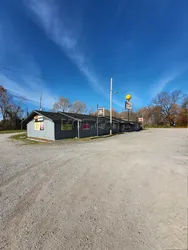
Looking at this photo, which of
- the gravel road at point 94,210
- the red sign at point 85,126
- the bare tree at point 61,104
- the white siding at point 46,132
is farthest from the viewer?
the bare tree at point 61,104

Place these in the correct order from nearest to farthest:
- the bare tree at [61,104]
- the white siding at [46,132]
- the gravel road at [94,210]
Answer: the gravel road at [94,210]
the white siding at [46,132]
the bare tree at [61,104]

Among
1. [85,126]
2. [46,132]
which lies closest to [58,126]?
[46,132]

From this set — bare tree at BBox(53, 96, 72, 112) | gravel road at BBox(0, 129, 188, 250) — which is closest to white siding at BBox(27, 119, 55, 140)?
gravel road at BBox(0, 129, 188, 250)

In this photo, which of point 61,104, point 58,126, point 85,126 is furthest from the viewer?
point 61,104

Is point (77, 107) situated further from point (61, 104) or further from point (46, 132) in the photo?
point (46, 132)

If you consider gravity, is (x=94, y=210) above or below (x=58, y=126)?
below

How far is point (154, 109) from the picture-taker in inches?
1881

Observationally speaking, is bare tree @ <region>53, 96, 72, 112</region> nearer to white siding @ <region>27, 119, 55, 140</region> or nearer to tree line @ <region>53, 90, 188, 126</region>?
tree line @ <region>53, 90, 188, 126</region>

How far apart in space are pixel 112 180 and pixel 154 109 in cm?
5048

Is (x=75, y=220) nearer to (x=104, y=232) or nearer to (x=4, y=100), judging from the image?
(x=104, y=232)

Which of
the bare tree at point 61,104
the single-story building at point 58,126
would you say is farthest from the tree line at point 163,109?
the single-story building at point 58,126

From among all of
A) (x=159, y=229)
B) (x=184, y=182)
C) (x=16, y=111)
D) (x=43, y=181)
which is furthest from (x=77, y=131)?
(x=16, y=111)

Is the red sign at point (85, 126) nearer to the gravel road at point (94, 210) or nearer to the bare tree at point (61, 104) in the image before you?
the gravel road at point (94, 210)

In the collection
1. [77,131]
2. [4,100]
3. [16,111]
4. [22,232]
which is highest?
[4,100]
